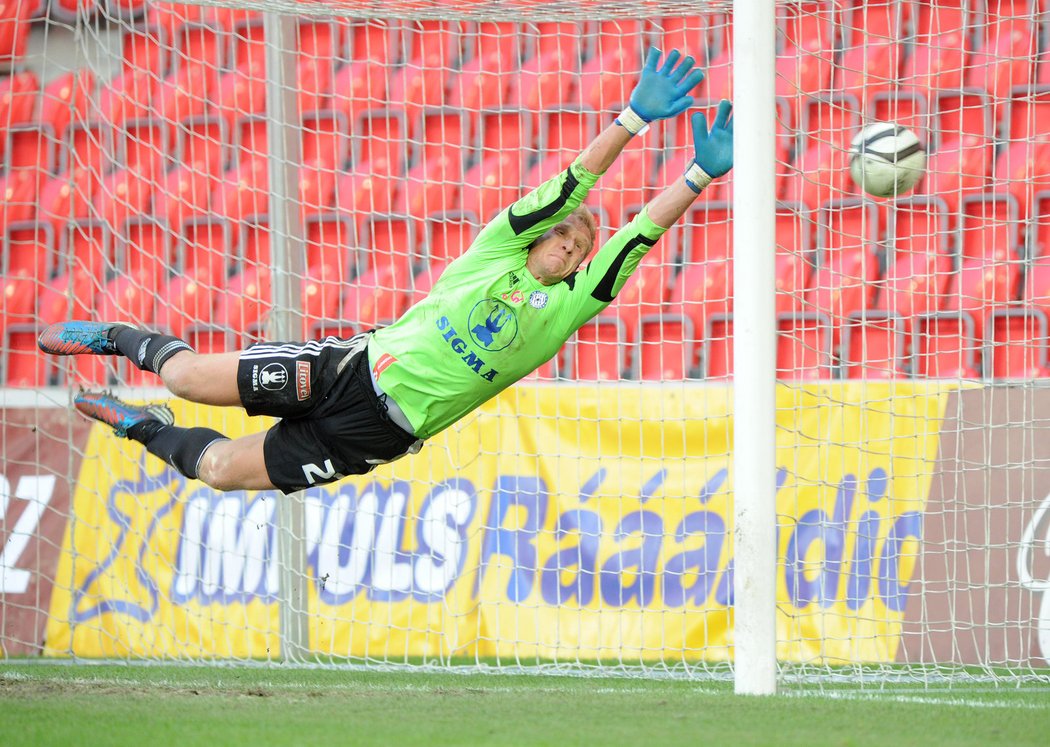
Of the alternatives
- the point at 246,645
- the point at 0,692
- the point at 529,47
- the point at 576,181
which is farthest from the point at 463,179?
the point at 0,692

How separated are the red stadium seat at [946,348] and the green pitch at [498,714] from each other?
88.9 inches

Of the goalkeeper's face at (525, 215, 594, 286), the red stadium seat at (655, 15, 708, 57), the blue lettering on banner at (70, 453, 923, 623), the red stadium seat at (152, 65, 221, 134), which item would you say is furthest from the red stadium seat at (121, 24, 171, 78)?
the goalkeeper's face at (525, 215, 594, 286)

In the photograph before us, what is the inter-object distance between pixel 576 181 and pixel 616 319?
3189 millimetres

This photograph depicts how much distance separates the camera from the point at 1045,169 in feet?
25.4

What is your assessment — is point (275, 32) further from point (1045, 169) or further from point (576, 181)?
point (1045, 169)

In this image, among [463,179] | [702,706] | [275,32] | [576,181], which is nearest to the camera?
[702,706]

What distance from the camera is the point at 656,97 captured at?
491 centimetres

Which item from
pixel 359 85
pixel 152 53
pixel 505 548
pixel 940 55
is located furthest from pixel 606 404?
pixel 152 53

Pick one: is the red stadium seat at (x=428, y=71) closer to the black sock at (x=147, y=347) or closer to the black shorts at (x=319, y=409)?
the black sock at (x=147, y=347)

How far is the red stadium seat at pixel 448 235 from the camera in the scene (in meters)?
8.27

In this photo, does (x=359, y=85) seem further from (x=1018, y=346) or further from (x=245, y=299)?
(x=1018, y=346)

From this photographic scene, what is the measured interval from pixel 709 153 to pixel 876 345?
10.0 feet

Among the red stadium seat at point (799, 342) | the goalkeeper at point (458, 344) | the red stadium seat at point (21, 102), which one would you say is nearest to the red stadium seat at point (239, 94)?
the red stadium seat at point (21, 102)

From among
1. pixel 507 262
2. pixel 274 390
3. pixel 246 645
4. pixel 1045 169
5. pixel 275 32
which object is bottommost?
pixel 246 645
